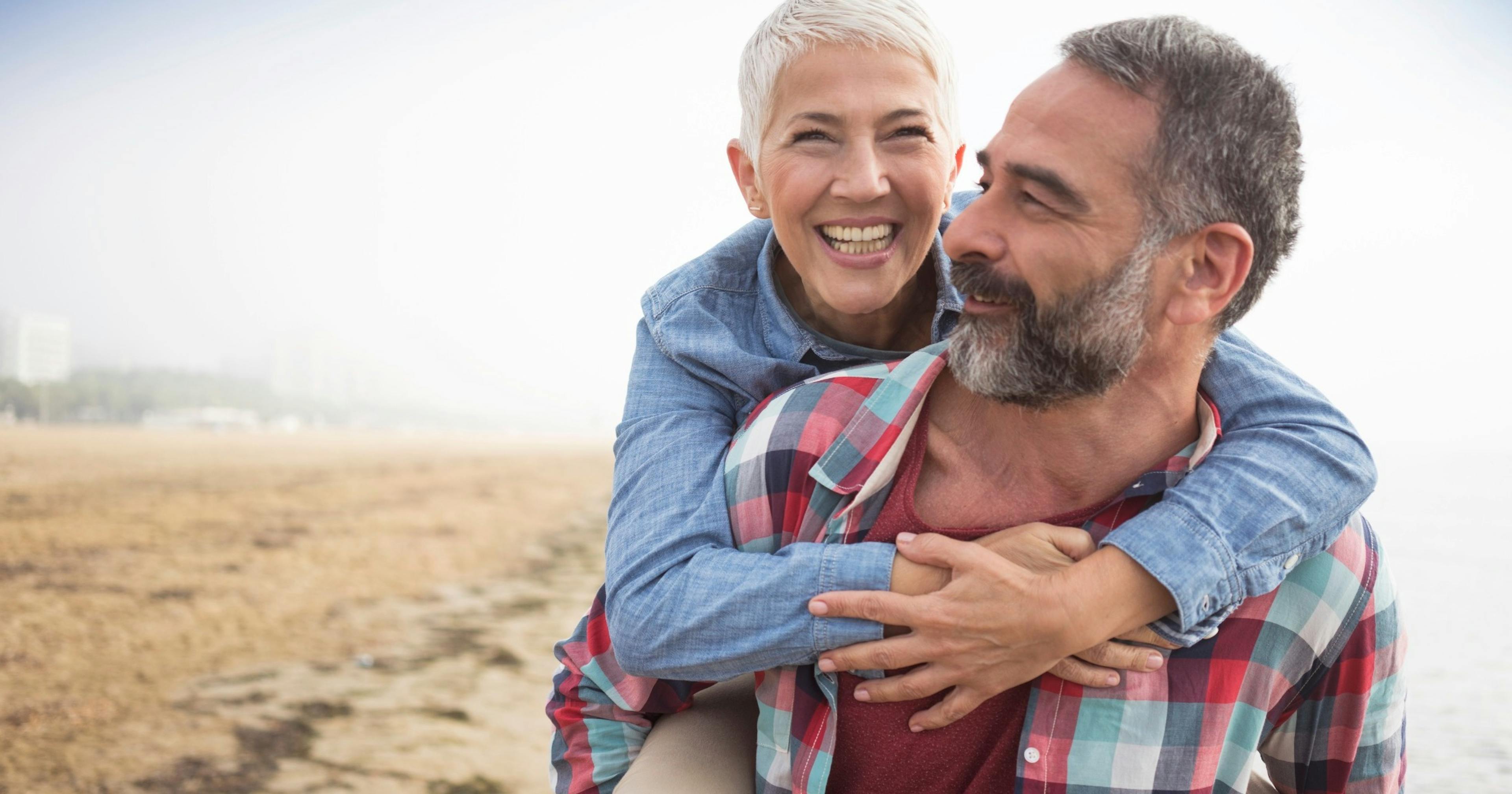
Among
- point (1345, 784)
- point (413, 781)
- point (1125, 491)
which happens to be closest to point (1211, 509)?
point (1125, 491)

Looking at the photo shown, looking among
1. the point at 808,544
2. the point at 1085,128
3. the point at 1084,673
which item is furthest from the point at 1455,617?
the point at 808,544

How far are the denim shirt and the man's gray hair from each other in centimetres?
34

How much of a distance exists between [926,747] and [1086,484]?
21.0 inches

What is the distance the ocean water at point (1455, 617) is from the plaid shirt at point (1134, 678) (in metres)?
0.21

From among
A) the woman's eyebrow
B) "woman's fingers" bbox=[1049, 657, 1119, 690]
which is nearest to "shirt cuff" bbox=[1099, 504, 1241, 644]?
"woman's fingers" bbox=[1049, 657, 1119, 690]

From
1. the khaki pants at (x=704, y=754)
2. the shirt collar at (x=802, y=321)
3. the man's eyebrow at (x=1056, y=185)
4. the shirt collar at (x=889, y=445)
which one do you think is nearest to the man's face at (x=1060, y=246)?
the man's eyebrow at (x=1056, y=185)

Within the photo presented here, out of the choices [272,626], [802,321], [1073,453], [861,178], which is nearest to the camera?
[1073,453]

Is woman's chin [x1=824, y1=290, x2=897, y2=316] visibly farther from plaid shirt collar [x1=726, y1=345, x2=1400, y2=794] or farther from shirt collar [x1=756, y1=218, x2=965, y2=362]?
plaid shirt collar [x1=726, y1=345, x2=1400, y2=794]

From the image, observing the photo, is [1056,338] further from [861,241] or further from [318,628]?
[318,628]

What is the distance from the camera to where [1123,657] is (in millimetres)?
1662

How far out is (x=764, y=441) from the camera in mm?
1956

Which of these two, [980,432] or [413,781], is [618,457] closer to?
[980,432]

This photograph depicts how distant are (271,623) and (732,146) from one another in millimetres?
5997

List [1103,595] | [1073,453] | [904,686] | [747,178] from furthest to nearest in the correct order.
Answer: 1. [747,178]
2. [1073,453]
3. [904,686]
4. [1103,595]
